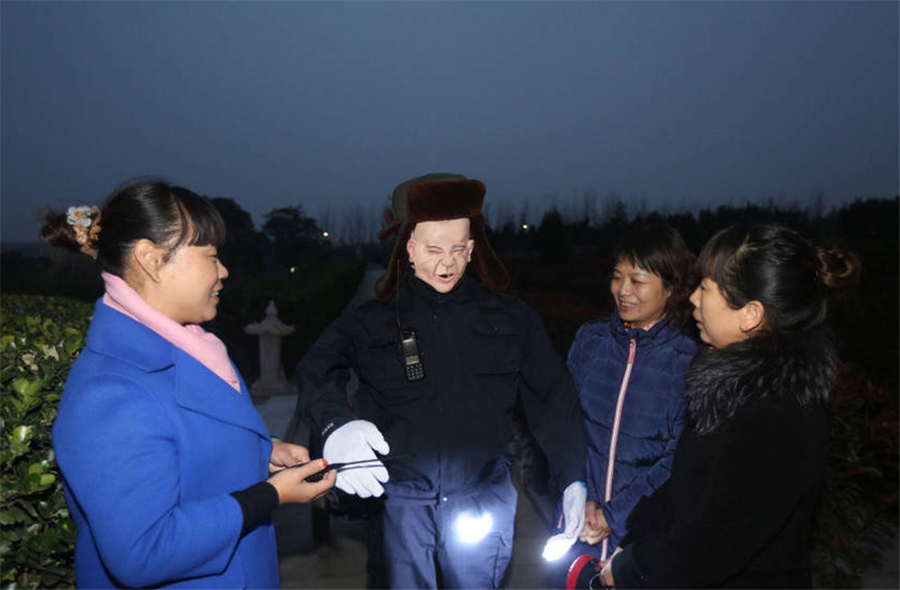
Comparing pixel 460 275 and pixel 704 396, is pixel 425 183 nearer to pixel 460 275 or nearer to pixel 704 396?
pixel 460 275

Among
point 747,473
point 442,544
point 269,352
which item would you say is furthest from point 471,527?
point 269,352

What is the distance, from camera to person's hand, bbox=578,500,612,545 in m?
2.43

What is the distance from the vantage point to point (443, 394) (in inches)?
89.8

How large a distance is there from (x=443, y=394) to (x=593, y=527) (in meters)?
0.81

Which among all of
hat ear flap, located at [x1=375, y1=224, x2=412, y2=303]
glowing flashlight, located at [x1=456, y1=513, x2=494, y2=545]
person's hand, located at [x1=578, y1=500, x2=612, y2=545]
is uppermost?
hat ear flap, located at [x1=375, y1=224, x2=412, y2=303]

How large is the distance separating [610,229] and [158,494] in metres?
20.6

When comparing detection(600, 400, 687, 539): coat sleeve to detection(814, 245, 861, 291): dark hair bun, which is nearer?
detection(814, 245, 861, 291): dark hair bun

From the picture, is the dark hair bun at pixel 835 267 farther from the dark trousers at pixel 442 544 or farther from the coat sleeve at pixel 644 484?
the dark trousers at pixel 442 544

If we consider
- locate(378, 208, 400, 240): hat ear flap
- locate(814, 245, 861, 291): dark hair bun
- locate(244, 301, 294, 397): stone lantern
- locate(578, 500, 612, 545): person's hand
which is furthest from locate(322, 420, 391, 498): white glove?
locate(244, 301, 294, 397): stone lantern

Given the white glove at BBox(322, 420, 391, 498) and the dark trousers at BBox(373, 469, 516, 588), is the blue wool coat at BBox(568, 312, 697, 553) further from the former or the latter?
the white glove at BBox(322, 420, 391, 498)

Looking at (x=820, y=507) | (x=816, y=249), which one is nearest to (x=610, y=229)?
(x=820, y=507)

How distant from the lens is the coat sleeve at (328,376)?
7.47 feet

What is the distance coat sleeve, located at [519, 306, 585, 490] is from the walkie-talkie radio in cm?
43

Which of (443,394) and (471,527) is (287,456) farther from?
(471,527)
